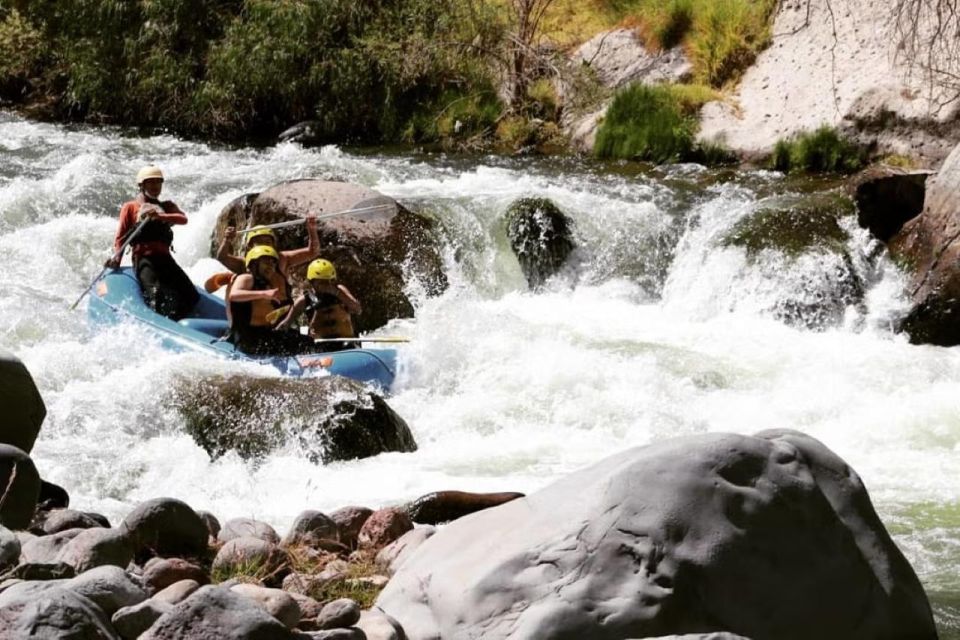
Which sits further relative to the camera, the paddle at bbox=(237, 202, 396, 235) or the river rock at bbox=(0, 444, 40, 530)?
the paddle at bbox=(237, 202, 396, 235)

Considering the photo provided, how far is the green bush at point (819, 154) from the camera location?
12.5 metres

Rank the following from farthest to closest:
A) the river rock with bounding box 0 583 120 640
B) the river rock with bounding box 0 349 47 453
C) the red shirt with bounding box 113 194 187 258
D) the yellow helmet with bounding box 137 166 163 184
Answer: the yellow helmet with bounding box 137 166 163 184, the red shirt with bounding box 113 194 187 258, the river rock with bounding box 0 349 47 453, the river rock with bounding box 0 583 120 640

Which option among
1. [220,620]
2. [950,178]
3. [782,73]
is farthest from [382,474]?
[782,73]

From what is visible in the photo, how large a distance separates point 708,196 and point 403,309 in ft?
9.84

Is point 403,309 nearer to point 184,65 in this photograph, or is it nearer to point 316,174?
point 316,174

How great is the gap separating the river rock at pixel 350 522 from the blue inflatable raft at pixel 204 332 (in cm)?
289

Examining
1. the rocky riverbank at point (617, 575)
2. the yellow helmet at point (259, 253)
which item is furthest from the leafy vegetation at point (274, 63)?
the rocky riverbank at point (617, 575)

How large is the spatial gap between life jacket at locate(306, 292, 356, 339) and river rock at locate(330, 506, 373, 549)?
3341 mm

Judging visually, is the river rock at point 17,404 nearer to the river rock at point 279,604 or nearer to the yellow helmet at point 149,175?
the river rock at point 279,604

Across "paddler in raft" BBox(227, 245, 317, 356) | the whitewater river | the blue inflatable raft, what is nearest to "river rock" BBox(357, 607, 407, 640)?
the whitewater river

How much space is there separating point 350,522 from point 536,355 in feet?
12.1

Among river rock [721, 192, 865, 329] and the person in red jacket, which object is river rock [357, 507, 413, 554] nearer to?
the person in red jacket

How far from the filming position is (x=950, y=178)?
9.70m

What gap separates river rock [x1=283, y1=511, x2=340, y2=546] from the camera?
473cm
